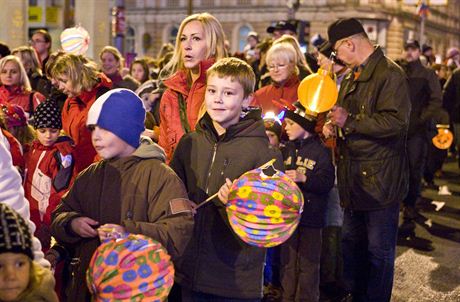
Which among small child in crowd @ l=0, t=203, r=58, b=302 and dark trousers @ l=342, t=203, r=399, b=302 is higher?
small child in crowd @ l=0, t=203, r=58, b=302

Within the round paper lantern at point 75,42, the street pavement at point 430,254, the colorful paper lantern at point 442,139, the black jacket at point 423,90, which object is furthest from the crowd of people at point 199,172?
the colorful paper lantern at point 442,139

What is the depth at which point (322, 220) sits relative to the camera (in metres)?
6.49

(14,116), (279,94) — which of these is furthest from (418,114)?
(14,116)

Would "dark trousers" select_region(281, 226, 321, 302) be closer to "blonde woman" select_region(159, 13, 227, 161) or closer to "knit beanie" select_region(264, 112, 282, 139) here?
"knit beanie" select_region(264, 112, 282, 139)

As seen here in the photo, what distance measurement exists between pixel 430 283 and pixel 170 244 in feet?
14.5

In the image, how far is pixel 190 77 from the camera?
5.18m

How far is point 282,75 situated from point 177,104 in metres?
2.44

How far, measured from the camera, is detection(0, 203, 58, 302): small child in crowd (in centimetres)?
295

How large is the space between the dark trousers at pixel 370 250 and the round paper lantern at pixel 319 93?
911mm

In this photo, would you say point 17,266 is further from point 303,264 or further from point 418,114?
point 418,114

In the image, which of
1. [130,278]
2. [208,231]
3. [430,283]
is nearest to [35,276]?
[130,278]

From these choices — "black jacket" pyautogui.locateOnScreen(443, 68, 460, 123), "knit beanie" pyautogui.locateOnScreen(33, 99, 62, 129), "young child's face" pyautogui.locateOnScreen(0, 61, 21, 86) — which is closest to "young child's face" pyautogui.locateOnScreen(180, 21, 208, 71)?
"knit beanie" pyautogui.locateOnScreen(33, 99, 62, 129)

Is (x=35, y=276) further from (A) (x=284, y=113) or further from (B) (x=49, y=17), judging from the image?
(B) (x=49, y=17)

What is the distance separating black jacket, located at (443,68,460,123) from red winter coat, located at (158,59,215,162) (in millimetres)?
8763
